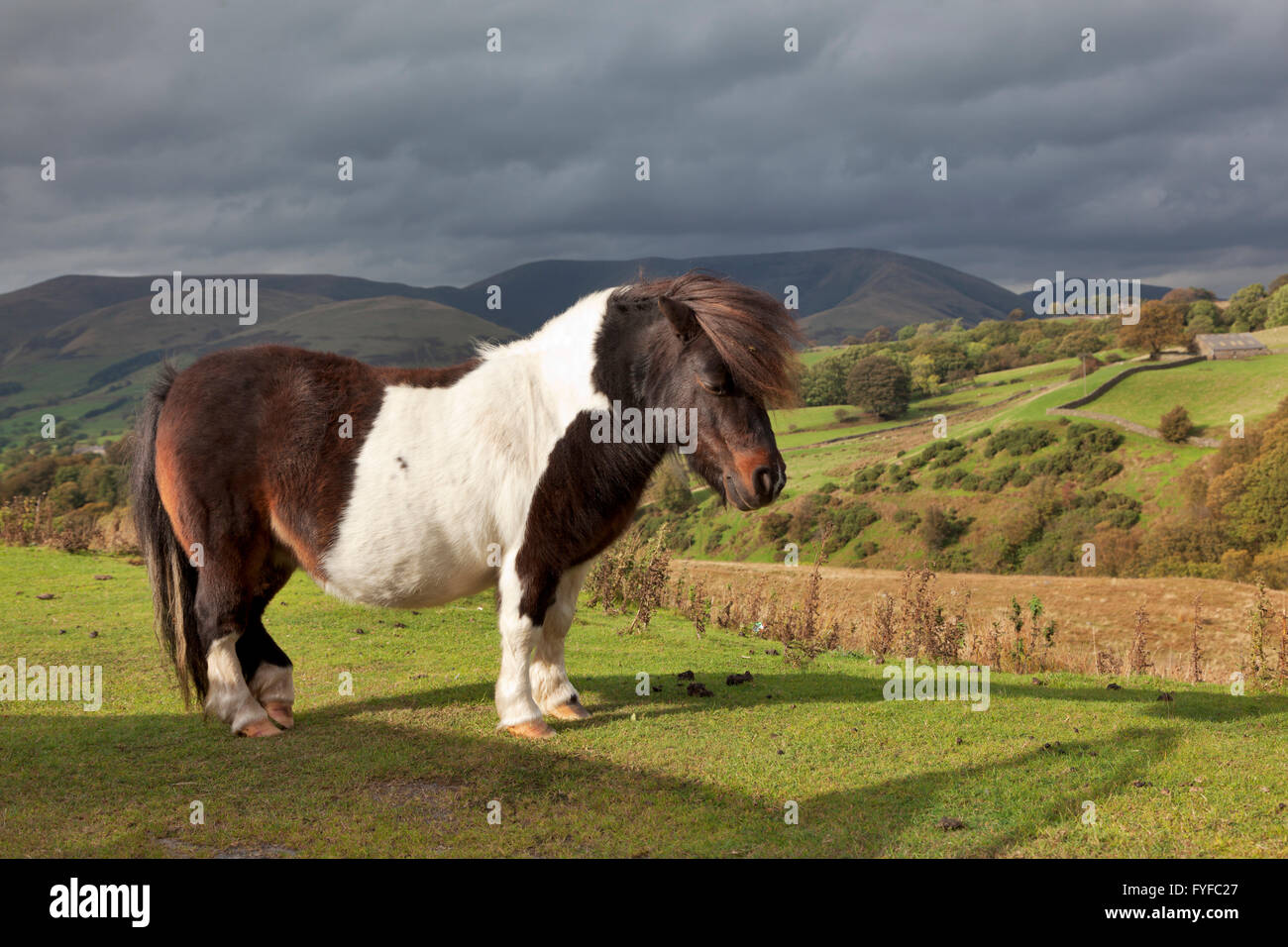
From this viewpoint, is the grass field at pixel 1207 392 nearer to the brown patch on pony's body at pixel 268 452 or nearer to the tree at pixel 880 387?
the tree at pixel 880 387

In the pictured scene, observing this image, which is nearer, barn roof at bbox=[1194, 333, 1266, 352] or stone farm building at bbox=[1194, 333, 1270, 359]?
stone farm building at bbox=[1194, 333, 1270, 359]

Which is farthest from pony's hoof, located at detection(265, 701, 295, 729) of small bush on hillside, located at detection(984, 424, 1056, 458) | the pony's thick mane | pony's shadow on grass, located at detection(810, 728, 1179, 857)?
small bush on hillside, located at detection(984, 424, 1056, 458)

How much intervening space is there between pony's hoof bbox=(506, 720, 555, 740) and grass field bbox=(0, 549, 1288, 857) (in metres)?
0.11

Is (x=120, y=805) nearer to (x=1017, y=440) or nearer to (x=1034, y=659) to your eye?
(x=1034, y=659)

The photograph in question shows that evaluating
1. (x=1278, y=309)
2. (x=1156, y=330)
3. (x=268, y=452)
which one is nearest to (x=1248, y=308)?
(x=1278, y=309)

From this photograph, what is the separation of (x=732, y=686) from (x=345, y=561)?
13.2 ft

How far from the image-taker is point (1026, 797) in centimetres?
552

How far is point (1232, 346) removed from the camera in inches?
2842

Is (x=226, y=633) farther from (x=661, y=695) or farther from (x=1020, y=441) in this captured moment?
(x=1020, y=441)

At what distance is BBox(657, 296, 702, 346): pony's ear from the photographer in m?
6.15

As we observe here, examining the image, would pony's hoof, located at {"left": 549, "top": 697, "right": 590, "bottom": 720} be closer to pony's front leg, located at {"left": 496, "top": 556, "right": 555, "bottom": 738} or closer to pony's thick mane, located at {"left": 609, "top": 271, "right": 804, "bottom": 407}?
pony's front leg, located at {"left": 496, "top": 556, "right": 555, "bottom": 738}

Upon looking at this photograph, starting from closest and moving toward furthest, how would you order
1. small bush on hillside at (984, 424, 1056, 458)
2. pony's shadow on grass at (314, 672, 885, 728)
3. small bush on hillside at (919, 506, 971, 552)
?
pony's shadow on grass at (314, 672, 885, 728), small bush on hillside at (919, 506, 971, 552), small bush on hillside at (984, 424, 1056, 458)

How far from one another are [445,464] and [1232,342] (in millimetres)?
84576

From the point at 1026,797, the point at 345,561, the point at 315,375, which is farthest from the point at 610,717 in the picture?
the point at 315,375
